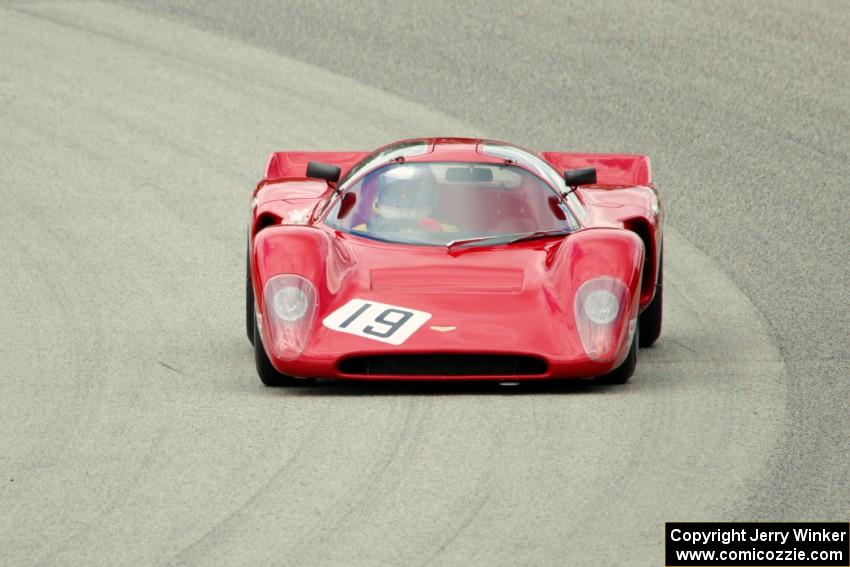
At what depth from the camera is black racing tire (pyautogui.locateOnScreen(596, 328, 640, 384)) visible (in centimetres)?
819

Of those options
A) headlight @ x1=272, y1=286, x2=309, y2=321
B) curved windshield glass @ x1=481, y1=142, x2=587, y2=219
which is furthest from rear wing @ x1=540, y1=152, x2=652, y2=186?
headlight @ x1=272, y1=286, x2=309, y2=321

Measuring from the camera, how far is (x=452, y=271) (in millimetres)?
8406

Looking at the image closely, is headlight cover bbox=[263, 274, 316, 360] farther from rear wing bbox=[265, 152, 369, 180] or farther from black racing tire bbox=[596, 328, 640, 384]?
rear wing bbox=[265, 152, 369, 180]

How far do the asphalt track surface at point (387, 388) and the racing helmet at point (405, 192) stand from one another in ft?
3.76

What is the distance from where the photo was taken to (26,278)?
10.8m

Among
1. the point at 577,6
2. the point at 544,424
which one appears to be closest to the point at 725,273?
the point at 544,424

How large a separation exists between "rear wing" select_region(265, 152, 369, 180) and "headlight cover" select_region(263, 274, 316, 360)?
2.41 m

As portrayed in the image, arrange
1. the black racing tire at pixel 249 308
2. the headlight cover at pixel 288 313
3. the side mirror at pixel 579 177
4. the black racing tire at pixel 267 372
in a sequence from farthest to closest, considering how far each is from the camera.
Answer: the side mirror at pixel 579 177 < the black racing tire at pixel 249 308 < the black racing tire at pixel 267 372 < the headlight cover at pixel 288 313

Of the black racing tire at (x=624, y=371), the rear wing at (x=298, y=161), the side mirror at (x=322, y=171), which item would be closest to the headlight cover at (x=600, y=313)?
the black racing tire at (x=624, y=371)

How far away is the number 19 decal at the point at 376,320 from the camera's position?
7.90 meters

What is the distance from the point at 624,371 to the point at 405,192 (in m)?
1.76

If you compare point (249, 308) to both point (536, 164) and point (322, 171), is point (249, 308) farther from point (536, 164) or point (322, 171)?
point (536, 164)

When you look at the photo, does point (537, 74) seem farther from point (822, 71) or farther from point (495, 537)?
point (495, 537)

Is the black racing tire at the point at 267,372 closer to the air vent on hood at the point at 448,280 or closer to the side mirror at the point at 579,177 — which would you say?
the air vent on hood at the point at 448,280
